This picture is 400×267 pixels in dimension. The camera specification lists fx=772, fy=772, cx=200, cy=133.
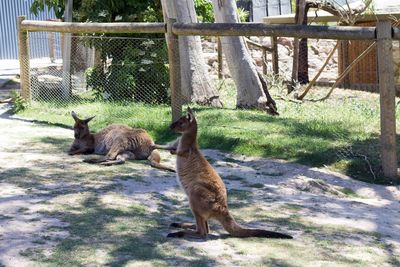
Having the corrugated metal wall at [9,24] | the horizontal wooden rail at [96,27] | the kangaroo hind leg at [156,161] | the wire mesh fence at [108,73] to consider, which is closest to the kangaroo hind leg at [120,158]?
the kangaroo hind leg at [156,161]

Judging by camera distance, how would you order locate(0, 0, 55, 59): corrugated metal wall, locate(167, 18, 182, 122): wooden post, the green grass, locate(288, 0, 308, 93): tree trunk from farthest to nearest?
locate(0, 0, 55, 59): corrugated metal wall, locate(288, 0, 308, 93): tree trunk, locate(167, 18, 182, 122): wooden post, the green grass

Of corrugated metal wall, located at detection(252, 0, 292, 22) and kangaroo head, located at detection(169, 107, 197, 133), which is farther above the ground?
corrugated metal wall, located at detection(252, 0, 292, 22)

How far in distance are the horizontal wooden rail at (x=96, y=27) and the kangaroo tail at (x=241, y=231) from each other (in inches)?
213

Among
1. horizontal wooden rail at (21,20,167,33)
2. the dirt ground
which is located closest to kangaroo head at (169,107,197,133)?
the dirt ground

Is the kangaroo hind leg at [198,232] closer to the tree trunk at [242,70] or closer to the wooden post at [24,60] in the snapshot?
the tree trunk at [242,70]

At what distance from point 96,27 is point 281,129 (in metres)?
3.30

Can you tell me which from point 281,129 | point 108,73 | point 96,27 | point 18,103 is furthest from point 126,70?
point 281,129

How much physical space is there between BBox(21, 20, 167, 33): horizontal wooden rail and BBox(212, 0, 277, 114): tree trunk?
2.16 m

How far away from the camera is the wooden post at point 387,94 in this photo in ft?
28.7

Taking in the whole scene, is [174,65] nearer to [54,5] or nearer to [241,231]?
[241,231]

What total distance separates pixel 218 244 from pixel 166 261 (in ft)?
2.06

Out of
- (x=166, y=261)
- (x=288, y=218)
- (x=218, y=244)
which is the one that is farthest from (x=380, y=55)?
(x=166, y=261)

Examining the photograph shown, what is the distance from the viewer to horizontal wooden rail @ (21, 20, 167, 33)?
36.5ft

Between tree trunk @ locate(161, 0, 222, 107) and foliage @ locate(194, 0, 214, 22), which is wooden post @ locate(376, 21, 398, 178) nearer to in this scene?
tree trunk @ locate(161, 0, 222, 107)
